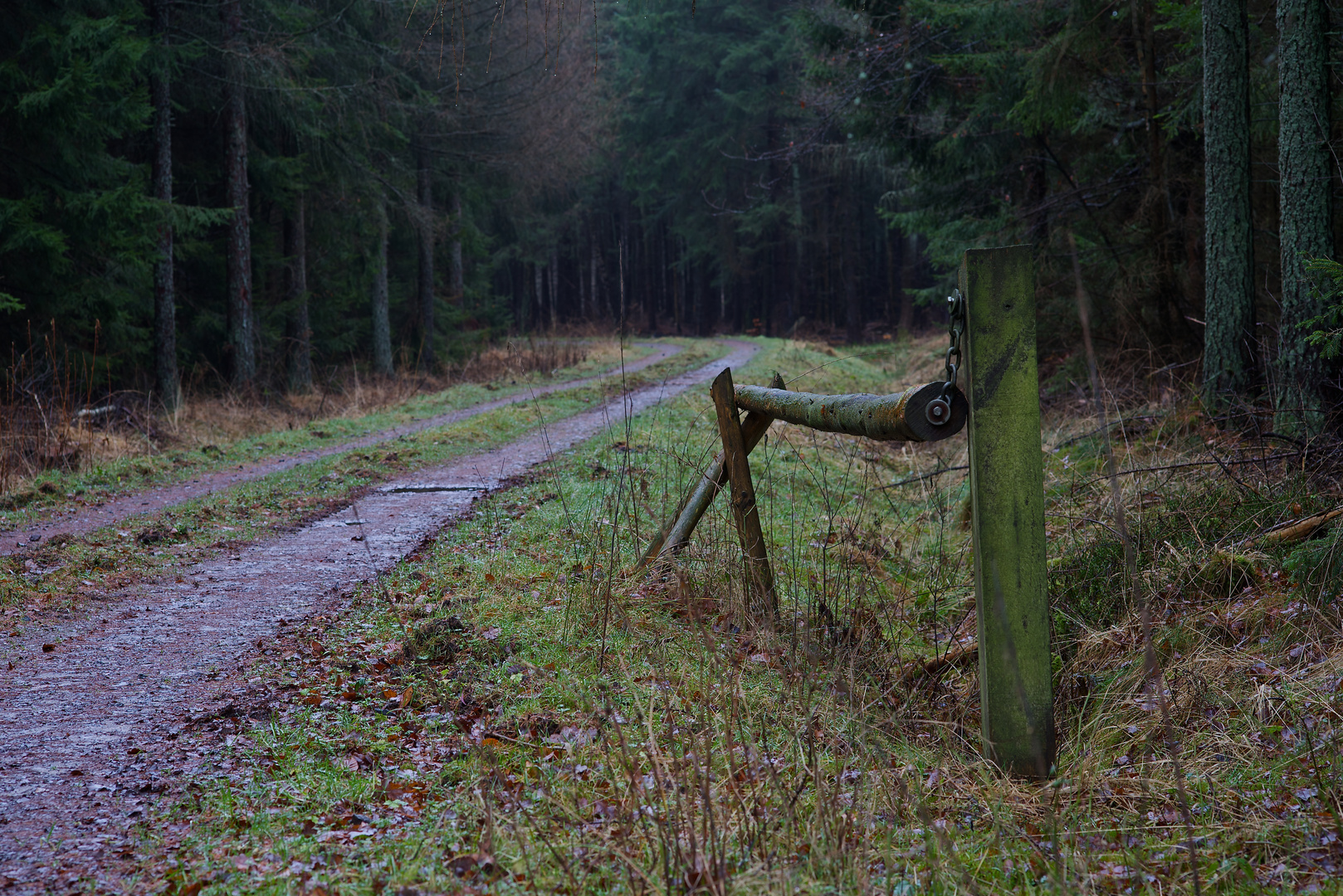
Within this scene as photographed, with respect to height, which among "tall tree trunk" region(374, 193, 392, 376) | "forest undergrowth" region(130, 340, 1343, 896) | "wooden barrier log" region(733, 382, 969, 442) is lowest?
"forest undergrowth" region(130, 340, 1343, 896)

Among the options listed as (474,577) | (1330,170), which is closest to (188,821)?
(474,577)

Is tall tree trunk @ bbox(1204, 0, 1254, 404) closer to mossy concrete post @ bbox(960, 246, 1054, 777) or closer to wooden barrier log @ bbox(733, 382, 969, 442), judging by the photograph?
wooden barrier log @ bbox(733, 382, 969, 442)

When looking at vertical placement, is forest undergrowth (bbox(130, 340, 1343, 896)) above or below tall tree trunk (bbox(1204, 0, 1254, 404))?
below

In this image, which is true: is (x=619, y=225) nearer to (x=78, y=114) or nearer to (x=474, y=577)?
(x=78, y=114)

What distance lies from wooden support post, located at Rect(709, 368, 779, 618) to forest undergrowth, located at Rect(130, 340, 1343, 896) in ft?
0.35

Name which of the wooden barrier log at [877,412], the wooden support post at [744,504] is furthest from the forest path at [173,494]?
the wooden barrier log at [877,412]

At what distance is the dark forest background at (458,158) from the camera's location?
763cm

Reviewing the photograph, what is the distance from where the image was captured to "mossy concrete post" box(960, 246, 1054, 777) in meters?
2.71

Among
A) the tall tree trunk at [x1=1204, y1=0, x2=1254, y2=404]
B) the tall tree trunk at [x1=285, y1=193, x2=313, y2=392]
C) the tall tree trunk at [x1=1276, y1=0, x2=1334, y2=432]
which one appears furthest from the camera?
the tall tree trunk at [x1=285, y1=193, x2=313, y2=392]

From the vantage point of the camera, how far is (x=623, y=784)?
273 cm

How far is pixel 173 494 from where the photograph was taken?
307 inches

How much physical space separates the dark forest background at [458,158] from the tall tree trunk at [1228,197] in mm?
38

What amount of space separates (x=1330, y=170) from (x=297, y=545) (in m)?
7.24

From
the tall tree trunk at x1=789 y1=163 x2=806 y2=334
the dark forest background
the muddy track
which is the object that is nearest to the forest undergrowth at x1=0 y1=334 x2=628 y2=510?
the dark forest background
